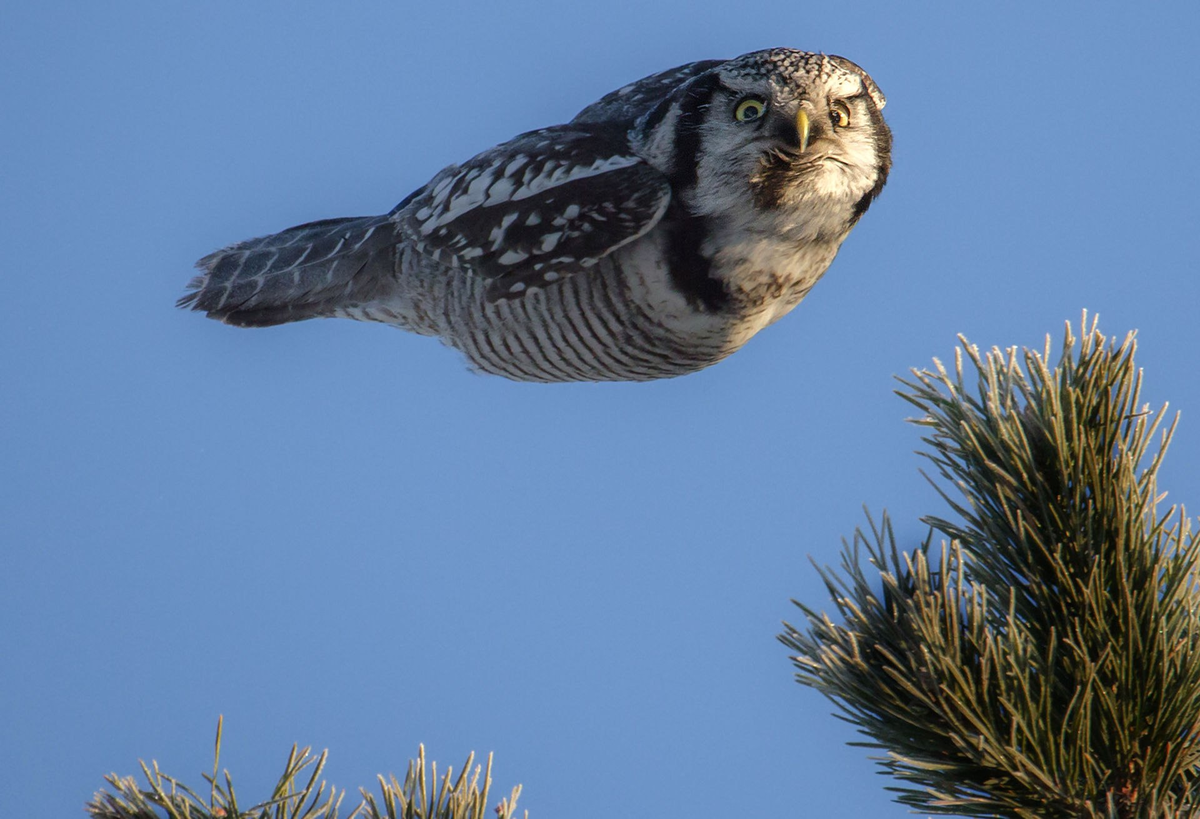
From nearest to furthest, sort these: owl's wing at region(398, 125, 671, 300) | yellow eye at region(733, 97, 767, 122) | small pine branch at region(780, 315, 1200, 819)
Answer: small pine branch at region(780, 315, 1200, 819), yellow eye at region(733, 97, 767, 122), owl's wing at region(398, 125, 671, 300)

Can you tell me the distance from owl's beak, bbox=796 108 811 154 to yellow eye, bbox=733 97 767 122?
0.10m

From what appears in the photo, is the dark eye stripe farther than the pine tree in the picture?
Yes

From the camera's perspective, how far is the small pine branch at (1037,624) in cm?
112

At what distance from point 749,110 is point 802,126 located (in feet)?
0.57

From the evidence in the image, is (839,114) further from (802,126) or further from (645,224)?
(645,224)

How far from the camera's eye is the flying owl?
2.11 metres

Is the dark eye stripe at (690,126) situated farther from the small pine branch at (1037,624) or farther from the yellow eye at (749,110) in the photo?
the small pine branch at (1037,624)

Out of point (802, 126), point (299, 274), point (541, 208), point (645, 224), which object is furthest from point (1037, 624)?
point (299, 274)

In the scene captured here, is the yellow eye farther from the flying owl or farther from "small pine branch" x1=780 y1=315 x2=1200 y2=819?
"small pine branch" x1=780 y1=315 x2=1200 y2=819

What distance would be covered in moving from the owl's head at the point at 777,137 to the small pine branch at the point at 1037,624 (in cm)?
89

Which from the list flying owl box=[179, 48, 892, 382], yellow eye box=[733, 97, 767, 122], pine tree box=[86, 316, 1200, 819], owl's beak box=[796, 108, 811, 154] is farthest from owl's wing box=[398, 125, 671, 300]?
pine tree box=[86, 316, 1200, 819]

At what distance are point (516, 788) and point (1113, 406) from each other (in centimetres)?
83

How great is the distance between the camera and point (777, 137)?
2.06 m

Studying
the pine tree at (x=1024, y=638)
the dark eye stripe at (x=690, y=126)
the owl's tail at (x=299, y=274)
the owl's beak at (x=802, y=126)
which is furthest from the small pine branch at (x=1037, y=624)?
the owl's tail at (x=299, y=274)
